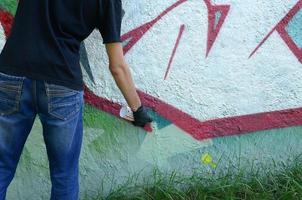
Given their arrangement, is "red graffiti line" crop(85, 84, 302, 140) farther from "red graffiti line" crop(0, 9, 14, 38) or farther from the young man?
"red graffiti line" crop(0, 9, 14, 38)

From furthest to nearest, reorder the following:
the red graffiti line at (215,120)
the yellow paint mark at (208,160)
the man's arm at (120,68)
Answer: the yellow paint mark at (208,160) → the red graffiti line at (215,120) → the man's arm at (120,68)

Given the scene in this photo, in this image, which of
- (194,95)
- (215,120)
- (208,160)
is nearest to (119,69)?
(194,95)

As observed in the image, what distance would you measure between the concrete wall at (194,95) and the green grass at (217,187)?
5 cm

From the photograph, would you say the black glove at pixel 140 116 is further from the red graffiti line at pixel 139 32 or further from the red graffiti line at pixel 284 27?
the red graffiti line at pixel 284 27

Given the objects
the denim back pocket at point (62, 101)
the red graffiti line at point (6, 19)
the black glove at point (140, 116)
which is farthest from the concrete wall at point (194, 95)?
the denim back pocket at point (62, 101)

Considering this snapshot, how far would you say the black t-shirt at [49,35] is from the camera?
6.97ft

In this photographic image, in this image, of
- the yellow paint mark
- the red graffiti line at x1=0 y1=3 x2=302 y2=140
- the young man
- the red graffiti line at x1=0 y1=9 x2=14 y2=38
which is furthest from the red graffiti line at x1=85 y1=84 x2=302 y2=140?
the red graffiti line at x1=0 y1=9 x2=14 y2=38

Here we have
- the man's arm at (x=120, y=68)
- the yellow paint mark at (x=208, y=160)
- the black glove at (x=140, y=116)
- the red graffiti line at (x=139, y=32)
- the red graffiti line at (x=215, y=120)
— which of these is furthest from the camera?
the yellow paint mark at (x=208, y=160)

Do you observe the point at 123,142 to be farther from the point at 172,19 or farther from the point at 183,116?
the point at 172,19

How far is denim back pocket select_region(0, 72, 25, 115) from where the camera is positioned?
217 centimetres

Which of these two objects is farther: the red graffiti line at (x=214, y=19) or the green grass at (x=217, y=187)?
the green grass at (x=217, y=187)

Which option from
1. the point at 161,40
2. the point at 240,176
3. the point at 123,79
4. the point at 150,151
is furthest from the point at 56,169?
the point at 240,176

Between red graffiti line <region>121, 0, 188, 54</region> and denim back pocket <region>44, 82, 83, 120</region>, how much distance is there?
0.63m

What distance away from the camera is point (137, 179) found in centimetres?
305
